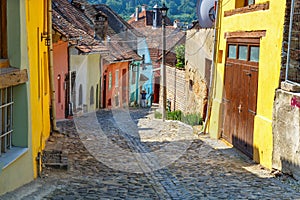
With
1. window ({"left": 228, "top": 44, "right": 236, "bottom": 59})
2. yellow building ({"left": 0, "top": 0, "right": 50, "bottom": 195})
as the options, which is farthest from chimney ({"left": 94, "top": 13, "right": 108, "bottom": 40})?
yellow building ({"left": 0, "top": 0, "right": 50, "bottom": 195})

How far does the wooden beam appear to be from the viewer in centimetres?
627

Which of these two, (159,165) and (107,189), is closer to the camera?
(107,189)

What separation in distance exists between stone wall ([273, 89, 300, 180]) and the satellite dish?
7896 millimetres

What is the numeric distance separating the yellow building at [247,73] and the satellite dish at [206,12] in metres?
3.36

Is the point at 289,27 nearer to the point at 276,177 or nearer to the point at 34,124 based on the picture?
the point at 276,177

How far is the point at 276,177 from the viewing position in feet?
27.4

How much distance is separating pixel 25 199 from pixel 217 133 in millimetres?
7320

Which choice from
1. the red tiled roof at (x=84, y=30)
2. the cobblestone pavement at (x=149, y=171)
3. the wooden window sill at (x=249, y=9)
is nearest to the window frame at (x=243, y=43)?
the wooden window sill at (x=249, y=9)

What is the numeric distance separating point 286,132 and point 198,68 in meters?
8.41

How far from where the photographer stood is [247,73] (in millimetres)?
10602

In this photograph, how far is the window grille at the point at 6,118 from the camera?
665 centimetres

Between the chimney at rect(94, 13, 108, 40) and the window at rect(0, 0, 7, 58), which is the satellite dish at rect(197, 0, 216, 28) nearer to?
the window at rect(0, 0, 7, 58)

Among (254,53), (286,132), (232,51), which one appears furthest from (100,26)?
(286,132)

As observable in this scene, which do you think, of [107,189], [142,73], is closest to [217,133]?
[107,189]
